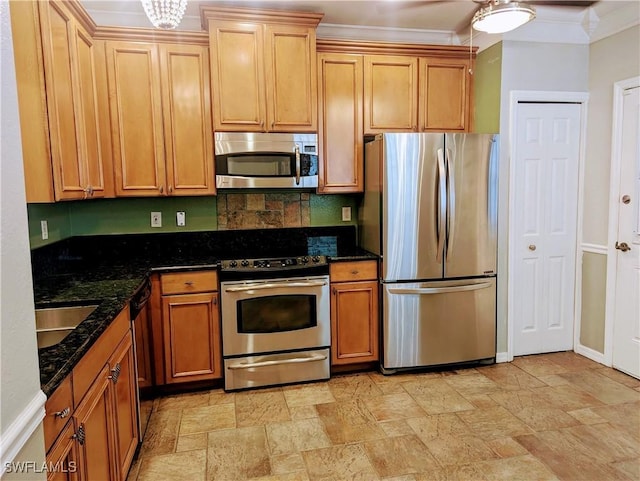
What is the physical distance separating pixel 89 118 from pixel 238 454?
7.35 ft

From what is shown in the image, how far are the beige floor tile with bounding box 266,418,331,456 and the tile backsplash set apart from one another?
5.42 ft

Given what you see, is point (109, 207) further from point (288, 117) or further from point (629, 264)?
point (629, 264)

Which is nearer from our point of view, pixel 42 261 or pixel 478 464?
pixel 478 464

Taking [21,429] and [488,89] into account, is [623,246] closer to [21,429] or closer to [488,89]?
[488,89]

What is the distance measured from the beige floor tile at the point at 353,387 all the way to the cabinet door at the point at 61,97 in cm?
211

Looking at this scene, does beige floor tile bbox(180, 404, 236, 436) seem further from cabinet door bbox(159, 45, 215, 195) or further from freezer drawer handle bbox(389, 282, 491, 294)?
cabinet door bbox(159, 45, 215, 195)

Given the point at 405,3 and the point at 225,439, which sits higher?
the point at 405,3

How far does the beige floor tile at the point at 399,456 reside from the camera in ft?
7.26

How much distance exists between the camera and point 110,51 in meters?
3.02

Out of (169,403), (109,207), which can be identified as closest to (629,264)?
(169,403)

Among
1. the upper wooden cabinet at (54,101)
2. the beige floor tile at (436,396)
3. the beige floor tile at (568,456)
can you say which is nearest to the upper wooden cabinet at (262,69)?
the upper wooden cabinet at (54,101)

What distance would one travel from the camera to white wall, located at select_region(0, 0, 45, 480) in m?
0.84

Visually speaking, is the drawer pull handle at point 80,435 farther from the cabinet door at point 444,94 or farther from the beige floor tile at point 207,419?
the cabinet door at point 444,94

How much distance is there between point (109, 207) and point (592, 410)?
3.71 meters
